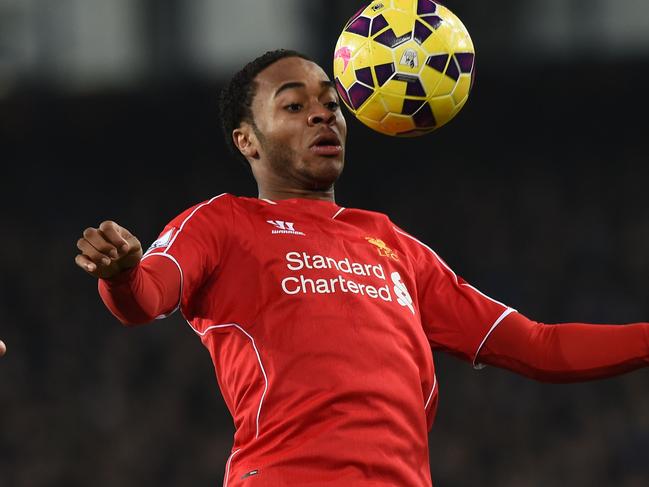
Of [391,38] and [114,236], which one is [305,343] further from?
[391,38]

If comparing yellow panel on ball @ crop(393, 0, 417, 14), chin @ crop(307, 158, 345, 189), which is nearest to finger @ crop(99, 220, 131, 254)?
chin @ crop(307, 158, 345, 189)

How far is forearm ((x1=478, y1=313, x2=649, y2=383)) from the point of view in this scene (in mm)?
3766

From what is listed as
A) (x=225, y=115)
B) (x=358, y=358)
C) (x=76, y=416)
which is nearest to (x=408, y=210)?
(x=76, y=416)

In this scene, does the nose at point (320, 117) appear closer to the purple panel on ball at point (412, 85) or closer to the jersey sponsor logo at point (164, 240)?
the purple panel on ball at point (412, 85)

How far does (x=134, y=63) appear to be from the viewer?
11.9m

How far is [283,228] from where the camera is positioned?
368 cm

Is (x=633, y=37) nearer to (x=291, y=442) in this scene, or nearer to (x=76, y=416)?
(x=76, y=416)

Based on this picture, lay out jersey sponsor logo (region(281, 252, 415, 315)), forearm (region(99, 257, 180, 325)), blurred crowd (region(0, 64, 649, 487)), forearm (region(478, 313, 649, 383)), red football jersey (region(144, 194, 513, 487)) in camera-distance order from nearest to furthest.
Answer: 1. forearm (region(99, 257, 180, 325))
2. red football jersey (region(144, 194, 513, 487))
3. jersey sponsor logo (region(281, 252, 415, 315))
4. forearm (region(478, 313, 649, 383))
5. blurred crowd (region(0, 64, 649, 487))

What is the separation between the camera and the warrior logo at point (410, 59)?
3.91 metres

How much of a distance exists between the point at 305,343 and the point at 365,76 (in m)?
1.08

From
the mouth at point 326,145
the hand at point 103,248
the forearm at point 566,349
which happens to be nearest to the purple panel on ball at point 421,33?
the mouth at point 326,145

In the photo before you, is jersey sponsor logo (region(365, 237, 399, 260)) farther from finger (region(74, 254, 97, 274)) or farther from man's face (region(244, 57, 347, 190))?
finger (region(74, 254, 97, 274))

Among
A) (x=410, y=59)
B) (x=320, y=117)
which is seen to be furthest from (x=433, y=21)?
(x=320, y=117)

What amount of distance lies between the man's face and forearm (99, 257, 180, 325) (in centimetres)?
79
